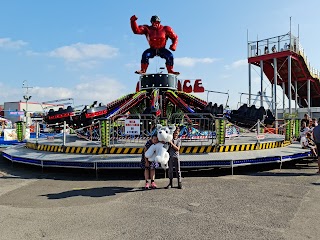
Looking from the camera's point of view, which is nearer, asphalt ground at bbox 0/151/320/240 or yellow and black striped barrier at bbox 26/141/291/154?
asphalt ground at bbox 0/151/320/240

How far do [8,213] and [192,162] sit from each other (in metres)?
5.31

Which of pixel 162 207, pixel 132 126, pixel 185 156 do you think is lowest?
pixel 162 207

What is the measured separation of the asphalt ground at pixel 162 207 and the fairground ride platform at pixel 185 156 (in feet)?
1.34

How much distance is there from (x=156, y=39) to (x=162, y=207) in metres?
A: 12.4

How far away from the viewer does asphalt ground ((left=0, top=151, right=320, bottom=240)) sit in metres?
5.01

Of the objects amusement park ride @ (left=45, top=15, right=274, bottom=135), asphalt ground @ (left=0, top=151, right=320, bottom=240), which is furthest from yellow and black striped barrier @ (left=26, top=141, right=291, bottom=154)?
amusement park ride @ (left=45, top=15, right=274, bottom=135)

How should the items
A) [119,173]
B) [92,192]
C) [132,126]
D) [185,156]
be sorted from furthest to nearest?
[132,126] → [119,173] → [185,156] → [92,192]

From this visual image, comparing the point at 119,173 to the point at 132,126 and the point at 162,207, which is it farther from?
the point at 162,207

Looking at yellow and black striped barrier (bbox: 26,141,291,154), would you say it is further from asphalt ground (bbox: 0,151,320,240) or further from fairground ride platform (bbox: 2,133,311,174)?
asphalt ground (bbox: 0,151,320,240)

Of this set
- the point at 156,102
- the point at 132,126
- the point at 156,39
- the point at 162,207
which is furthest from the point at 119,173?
the point at 156,39

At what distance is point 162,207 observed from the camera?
20.8 feet

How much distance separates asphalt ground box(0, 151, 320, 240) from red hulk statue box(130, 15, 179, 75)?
9.16 meters

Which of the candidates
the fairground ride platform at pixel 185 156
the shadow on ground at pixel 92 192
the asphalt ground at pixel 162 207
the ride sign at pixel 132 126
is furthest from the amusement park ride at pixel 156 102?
the shadow on ground at pixel 92 192

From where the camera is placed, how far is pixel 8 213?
20.1 feet
